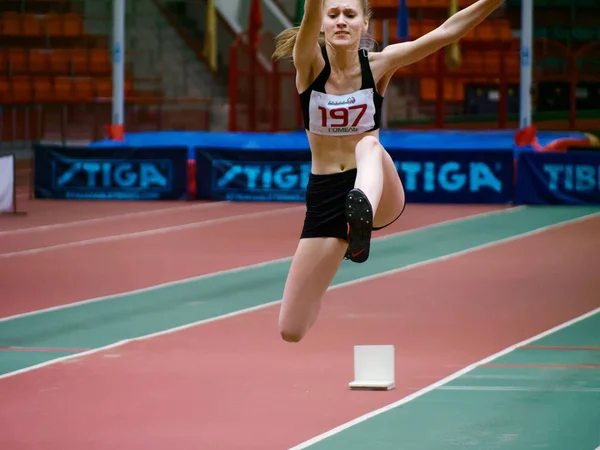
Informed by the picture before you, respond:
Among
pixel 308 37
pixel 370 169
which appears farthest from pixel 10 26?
pixel 370 169

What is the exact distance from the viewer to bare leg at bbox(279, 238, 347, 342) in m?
7.50

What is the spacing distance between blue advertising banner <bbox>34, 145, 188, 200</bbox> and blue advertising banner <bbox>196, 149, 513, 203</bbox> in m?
0.51

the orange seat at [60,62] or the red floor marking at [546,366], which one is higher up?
the orange seat at [60,62]

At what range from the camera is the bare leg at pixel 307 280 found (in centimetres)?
750

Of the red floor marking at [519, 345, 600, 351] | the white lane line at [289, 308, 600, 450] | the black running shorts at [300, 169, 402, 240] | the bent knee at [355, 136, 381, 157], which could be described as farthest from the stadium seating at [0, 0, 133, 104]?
the bent knee at [355, 136, 381, 157]

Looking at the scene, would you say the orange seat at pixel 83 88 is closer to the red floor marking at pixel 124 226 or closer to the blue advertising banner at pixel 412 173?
the blue advertising banner at pixel 412 173

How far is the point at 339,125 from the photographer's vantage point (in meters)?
7.36

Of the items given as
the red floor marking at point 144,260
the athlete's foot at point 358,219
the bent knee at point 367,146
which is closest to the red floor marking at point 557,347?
the bent knee at point 367,146

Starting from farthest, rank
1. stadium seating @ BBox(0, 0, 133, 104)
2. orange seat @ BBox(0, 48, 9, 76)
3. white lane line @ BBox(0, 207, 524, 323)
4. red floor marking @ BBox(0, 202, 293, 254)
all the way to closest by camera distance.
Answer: orange seat @ BBox(0, 48, 9, 76), stadium seating @ BBox(0, 0, 133, 104), red floor marking @ BBox(0, 202, 293, 254), white lane line @ BBox(0, 207, 524, 323)

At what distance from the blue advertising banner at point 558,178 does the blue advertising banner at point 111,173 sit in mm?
5099

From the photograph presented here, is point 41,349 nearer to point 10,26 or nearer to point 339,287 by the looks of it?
point 339,287

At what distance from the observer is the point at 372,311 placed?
11.7m

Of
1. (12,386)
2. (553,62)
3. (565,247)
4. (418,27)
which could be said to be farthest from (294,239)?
(553,62)

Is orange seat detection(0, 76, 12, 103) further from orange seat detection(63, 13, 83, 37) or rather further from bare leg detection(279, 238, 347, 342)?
bare leg detection(279, 238, 347, 342)
